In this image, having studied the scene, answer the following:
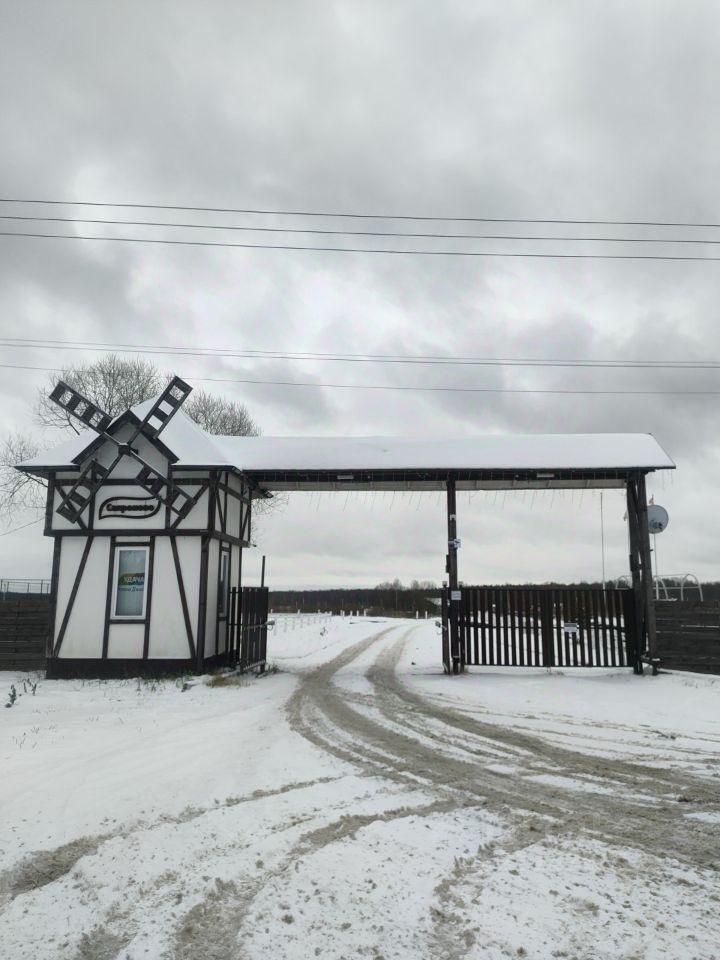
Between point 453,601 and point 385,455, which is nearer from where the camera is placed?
point 453,601

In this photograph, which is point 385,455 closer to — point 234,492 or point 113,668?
point 234,492

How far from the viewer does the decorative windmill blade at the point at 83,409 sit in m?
15.4

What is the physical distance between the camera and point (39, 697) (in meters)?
12.1

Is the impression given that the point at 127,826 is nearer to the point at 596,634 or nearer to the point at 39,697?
the point at 39,697

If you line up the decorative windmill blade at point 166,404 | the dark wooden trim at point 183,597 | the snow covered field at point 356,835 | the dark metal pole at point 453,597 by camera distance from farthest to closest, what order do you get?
the dark metal pole at point 453,597 → the decorative windmill blade at point 166,404 → the dark wooden trim at point 183,597 → the snow covered field at point 356,835

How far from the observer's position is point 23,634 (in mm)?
16469

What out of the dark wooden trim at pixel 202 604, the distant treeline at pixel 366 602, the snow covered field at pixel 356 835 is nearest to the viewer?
the snow covered field at pixel 356 835

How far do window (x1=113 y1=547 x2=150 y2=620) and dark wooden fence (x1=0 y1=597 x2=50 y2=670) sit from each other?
2570 mm

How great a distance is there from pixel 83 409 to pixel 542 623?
39.6 feet

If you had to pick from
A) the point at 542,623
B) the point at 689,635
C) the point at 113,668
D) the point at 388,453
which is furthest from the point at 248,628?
the point at 689,635

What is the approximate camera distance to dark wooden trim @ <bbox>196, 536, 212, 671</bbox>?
14.6 metres

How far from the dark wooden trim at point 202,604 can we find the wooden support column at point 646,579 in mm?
10269

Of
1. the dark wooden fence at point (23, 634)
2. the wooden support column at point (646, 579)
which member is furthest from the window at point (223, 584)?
the wooden support column at point (646, 579)

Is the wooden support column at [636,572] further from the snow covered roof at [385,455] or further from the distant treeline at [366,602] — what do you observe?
the distant treeline at [366,602]
